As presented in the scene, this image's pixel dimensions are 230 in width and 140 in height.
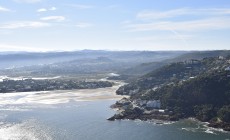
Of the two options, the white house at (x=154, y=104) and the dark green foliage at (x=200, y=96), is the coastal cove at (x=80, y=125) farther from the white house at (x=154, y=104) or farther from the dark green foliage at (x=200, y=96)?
the white house at (x=154, y=104)

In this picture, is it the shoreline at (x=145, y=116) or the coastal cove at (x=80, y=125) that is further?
the shoreline at (x=145, y=116)

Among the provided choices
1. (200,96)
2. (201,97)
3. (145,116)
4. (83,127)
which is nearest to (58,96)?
(145,116)

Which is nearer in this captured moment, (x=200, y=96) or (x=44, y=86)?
(x=200, y=96)

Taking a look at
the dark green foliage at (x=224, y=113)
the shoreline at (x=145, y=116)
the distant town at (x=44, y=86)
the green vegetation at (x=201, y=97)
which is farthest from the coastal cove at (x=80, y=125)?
the distant town at (x=44, y=86)

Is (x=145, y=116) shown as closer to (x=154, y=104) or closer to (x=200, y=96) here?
(x=154, y=104)

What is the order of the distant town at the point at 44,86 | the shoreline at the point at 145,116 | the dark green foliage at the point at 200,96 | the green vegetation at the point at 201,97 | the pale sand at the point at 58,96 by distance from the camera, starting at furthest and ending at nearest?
the distant town at the point at 44,86
the pale sand at the point at 58,96
the dark green foliage at the point at 200,96
the green vegetation at the point at 201,97
the shoreline at the point at 145,116

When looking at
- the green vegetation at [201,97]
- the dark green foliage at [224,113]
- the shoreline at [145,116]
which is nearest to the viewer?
the shoreline at [145,116]

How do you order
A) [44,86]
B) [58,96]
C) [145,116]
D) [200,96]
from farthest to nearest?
[44,86], [58,96], [200,96], [145,116]

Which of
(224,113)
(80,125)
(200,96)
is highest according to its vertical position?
(200,96)

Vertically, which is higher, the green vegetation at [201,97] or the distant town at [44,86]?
the green vegetation at [201,97]

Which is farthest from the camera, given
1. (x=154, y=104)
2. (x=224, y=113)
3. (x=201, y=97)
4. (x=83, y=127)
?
(x=154, y=104)
